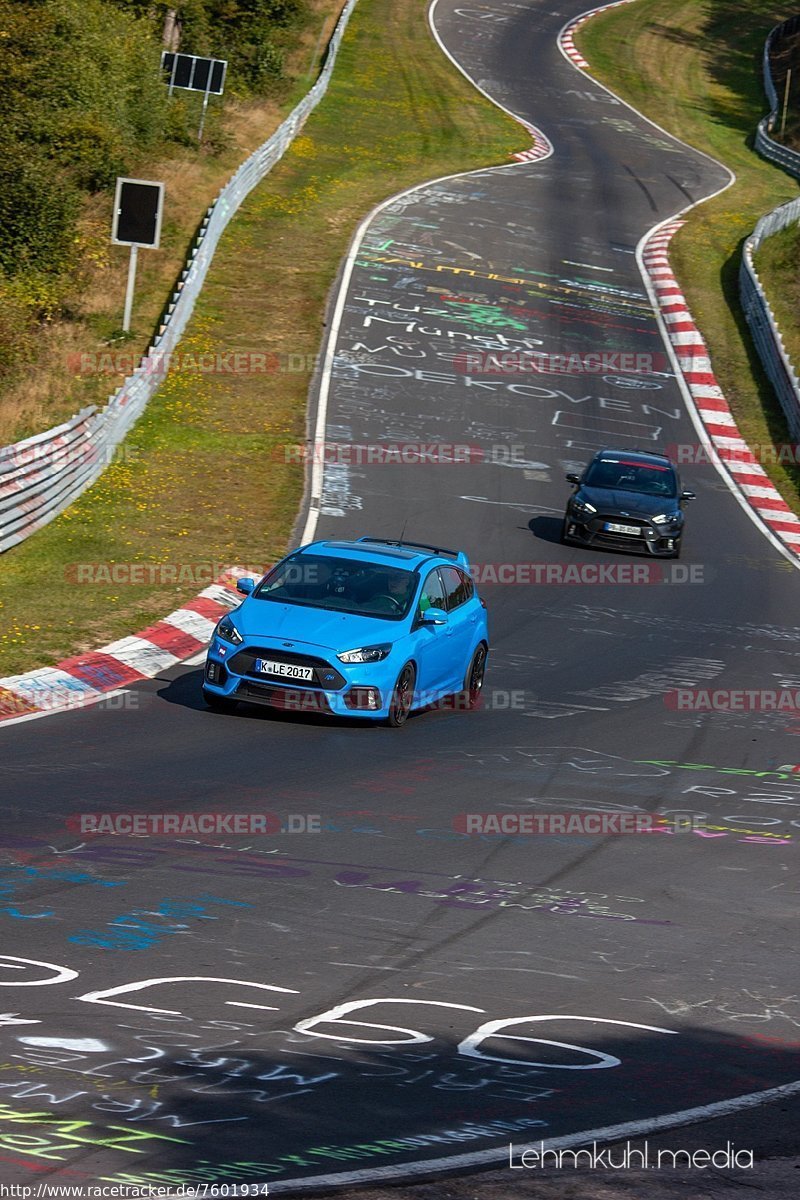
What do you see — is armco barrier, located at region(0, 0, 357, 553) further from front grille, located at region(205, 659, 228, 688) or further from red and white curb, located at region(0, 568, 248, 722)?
front grille, located at region(205, 659, 228, 688)

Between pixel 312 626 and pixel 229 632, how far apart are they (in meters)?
0.78

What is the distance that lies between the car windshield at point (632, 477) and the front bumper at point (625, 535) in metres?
0.89

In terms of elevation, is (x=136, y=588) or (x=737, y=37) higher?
(x=737, y=37)

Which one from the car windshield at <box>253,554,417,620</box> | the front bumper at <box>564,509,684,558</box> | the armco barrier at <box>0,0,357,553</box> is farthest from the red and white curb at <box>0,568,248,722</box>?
the front bumper at <box>564,509,684,558</box>

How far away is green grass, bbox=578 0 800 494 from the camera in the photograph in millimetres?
37281

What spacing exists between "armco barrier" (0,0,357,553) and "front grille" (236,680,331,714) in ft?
20.2

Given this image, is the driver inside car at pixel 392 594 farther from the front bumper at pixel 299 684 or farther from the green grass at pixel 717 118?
the green grass at pixel 717 118

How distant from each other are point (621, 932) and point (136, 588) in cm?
1154

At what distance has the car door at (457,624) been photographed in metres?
16.4

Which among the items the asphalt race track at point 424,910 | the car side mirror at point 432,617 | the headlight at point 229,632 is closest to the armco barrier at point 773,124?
the asphalt race track at point 424,910

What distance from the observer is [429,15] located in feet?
244

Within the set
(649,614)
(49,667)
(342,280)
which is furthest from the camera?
(342,280)

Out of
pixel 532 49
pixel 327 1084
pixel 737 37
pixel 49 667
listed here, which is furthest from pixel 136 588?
pixel 737 37

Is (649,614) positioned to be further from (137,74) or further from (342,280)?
(137,74)
